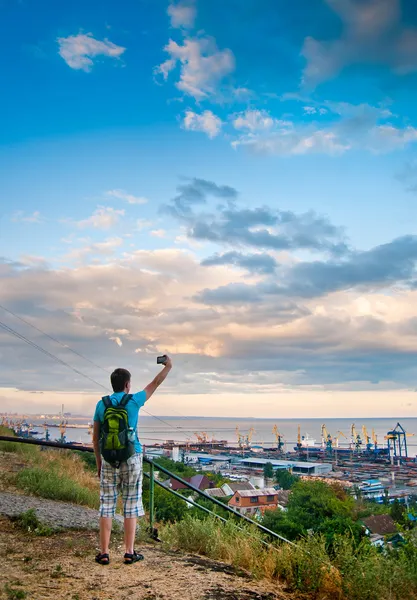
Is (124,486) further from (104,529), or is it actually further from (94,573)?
(94,573)

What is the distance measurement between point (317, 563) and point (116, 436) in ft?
6.42

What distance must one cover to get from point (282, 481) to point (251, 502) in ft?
85.3

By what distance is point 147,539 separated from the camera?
17.5 feet

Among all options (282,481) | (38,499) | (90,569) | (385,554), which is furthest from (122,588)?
(282,481)

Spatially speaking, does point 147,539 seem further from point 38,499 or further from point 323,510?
point 323,510

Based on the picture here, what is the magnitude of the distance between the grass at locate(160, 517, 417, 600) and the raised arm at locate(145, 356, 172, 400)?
5.79 ft

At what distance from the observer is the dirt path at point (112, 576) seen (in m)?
3.46

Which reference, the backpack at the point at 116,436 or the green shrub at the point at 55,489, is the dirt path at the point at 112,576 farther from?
the green shrub at the point at 55,489

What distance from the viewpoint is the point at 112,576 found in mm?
3816

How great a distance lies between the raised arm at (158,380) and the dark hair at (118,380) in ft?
0.66

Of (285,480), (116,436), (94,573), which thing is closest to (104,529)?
(94,573)

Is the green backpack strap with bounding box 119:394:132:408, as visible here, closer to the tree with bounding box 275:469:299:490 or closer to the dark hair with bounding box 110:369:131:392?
the dark hair with bounding box 110:369:131:392

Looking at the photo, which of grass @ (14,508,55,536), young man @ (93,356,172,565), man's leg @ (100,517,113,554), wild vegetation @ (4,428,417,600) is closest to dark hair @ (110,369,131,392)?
young man @ (93,356,172,565)

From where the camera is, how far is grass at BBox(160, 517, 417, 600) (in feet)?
12.2
